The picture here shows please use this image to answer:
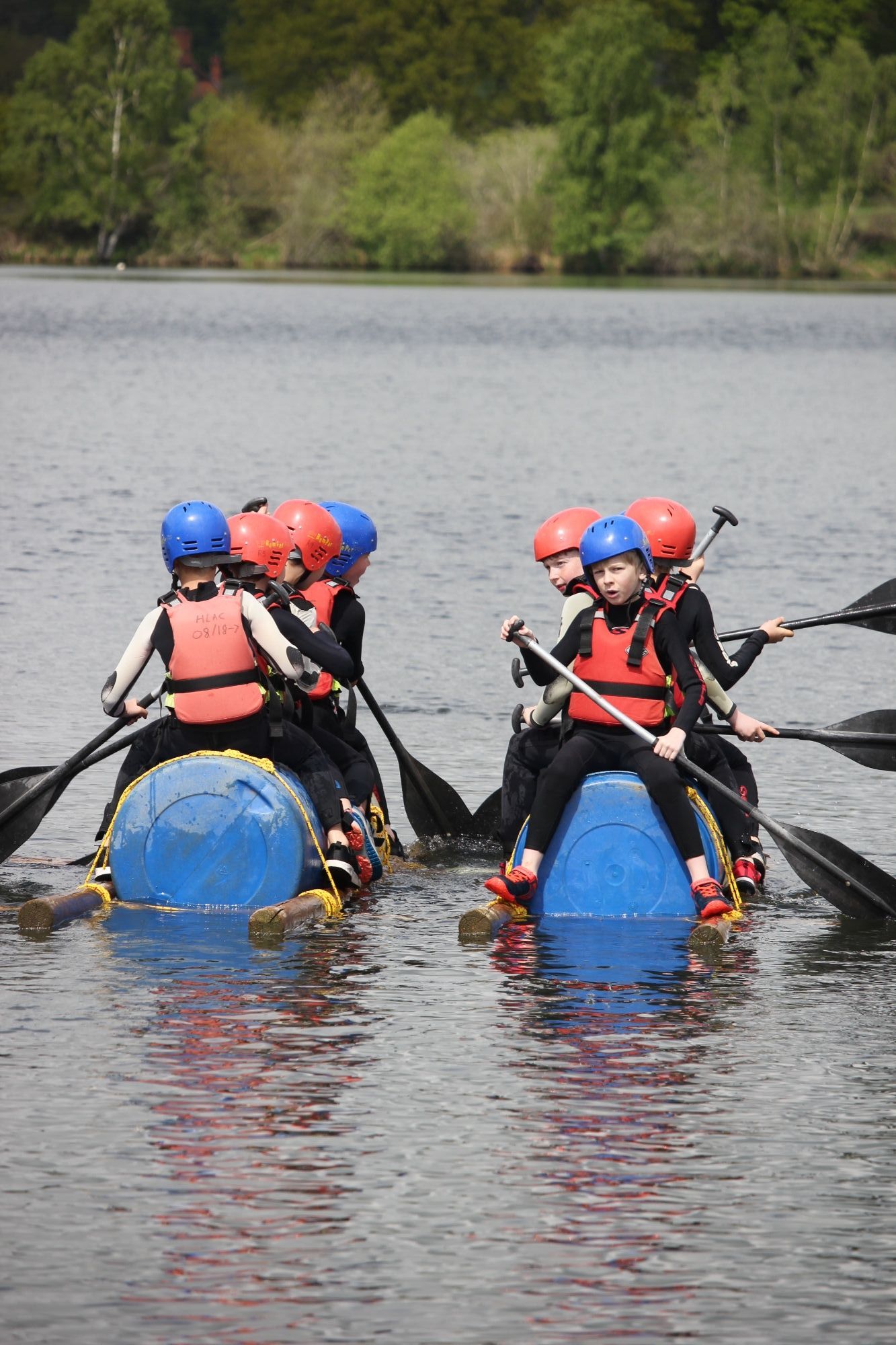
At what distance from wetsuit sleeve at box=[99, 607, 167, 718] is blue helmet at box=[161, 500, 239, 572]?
235mm

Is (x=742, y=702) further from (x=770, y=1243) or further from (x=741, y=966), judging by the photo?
(x=770, y=1243)

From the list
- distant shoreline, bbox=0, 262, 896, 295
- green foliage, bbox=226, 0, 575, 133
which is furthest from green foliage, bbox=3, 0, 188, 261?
green foliage, bbox=226, 0, 575, 133

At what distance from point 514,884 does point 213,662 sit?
146 centimetres

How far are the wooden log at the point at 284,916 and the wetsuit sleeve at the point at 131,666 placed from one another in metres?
0.99

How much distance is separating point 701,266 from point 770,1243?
102m

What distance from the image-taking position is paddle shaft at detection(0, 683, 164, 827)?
9.36 meters

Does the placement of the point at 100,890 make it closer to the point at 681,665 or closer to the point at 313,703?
the point at 313,703

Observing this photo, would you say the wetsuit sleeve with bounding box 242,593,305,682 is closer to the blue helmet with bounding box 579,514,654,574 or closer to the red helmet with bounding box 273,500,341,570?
the red helmet with bounding box 273,500,341,570

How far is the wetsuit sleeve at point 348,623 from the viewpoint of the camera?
10.0m

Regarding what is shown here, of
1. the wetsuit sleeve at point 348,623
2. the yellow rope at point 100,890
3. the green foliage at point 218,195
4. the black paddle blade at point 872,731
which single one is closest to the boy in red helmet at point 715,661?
the black paddle blade at point 872,731

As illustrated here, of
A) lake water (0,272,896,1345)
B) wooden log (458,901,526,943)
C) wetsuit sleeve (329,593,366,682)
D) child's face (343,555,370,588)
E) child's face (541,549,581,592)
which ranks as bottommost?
lake water (0,272,896,1345)

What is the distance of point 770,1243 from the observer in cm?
595

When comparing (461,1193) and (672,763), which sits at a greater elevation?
(672,763)

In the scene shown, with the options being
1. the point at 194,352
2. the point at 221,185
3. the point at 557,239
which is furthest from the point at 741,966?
the point at 221,185
